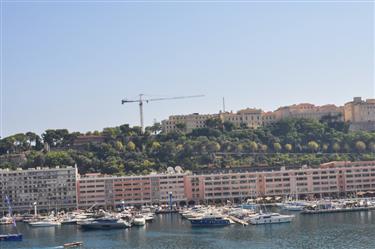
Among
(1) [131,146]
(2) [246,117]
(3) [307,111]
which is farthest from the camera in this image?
(3) [307,111]

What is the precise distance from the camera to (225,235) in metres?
26.6

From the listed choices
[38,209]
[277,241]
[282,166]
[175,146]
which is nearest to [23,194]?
[38,209]

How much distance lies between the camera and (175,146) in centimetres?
4956

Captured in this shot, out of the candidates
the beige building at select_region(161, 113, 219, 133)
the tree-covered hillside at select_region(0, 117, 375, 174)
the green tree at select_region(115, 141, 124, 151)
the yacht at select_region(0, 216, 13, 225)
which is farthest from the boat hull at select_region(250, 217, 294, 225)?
the beige building at select_region(161, 113, 219, 133)

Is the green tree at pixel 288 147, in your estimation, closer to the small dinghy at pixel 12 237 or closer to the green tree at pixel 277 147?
the green tree at pixel 277 147

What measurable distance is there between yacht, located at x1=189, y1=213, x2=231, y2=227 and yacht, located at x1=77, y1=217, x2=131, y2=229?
3.09 metres

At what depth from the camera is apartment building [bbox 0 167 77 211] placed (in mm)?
41188

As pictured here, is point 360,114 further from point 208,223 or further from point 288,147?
point 208,223

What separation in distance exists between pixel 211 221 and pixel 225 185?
12046 mm

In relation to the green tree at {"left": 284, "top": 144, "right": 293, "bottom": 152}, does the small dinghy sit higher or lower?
lower

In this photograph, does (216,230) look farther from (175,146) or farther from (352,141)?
(352,141)

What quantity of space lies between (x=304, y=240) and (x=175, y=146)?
85.7 feet

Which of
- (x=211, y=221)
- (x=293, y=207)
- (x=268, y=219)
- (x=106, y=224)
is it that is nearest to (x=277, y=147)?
(x=293, y=207)

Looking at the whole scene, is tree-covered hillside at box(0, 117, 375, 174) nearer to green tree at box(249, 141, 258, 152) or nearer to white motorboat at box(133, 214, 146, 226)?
green tree at box(249, 141, 258, 152)
